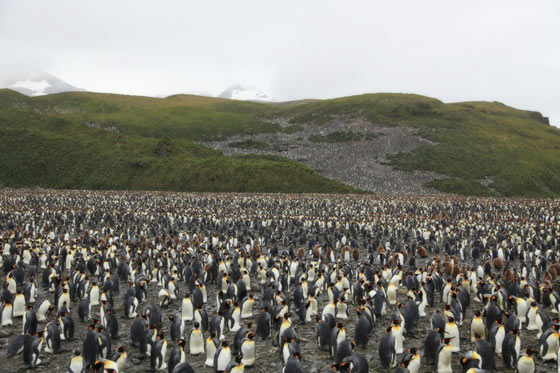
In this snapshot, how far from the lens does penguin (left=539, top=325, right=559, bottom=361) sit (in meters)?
9.61

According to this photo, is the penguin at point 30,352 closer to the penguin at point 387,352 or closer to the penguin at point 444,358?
the penguin at point 387,352

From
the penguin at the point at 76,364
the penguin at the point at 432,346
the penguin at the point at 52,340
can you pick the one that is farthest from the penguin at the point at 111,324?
the penguin at the point at 432,346

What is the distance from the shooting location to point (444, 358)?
900 cm

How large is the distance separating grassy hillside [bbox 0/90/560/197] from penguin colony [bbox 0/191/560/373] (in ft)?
104

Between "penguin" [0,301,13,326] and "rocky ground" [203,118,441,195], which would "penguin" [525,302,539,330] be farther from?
"rocky ground" [203,118,441,195]

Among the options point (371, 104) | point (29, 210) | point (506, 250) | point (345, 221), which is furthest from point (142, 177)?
point (371, 104)

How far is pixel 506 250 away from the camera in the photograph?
21203 mm

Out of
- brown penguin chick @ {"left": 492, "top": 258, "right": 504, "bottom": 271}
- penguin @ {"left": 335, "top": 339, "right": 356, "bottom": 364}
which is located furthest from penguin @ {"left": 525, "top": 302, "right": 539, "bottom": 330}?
brown penguin chick @ {"left": 492, "top": 258, "right": 504, "bottom": 271}

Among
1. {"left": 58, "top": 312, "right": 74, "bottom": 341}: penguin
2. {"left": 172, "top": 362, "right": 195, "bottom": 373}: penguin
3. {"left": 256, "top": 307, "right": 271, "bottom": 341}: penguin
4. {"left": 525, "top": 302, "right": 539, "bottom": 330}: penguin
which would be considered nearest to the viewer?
{"left": 172, "top": 362, "right": 195, "bottom": 373}: penguin

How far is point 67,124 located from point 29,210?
51042 mm

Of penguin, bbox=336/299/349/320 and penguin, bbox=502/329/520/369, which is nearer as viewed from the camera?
penguin, bbox=502/329/520/369

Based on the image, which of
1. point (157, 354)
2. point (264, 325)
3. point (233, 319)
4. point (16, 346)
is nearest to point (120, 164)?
point (16, 346)

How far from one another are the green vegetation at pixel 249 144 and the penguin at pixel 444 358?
7858 centimetres

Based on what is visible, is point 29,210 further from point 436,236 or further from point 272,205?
point 436,236
